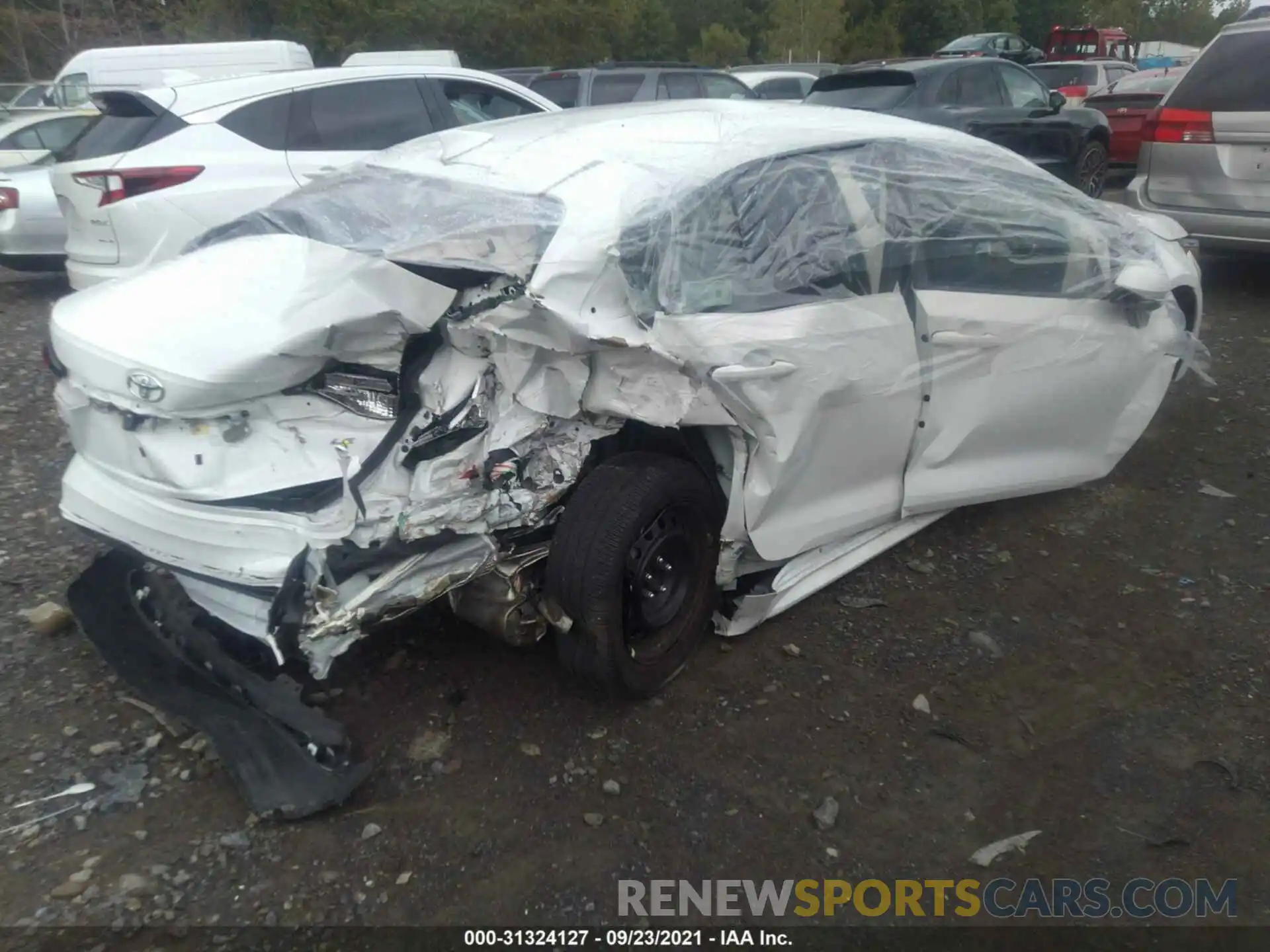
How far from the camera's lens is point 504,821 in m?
2.67

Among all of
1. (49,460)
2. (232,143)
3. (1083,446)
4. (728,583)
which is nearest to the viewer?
(728,583)

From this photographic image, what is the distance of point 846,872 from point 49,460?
14.3ft

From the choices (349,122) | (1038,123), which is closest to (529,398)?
(349,122)

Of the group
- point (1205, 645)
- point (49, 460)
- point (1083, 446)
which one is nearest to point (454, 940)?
point (1205, 645)

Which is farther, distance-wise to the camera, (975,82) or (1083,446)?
(975,82)

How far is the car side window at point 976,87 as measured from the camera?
8.84 meters

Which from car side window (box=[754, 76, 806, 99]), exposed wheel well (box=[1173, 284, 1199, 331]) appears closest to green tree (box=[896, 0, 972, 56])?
car side window (box=[754, 76, 806, 99])

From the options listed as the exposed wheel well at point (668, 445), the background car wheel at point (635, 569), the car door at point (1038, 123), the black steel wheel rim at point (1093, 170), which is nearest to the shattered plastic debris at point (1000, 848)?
the background car wheel at point (635, 569)

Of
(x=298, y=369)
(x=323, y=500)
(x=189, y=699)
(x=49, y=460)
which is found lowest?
(x=49, y=460)

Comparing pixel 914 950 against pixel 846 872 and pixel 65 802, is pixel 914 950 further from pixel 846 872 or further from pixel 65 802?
pixel 65 802

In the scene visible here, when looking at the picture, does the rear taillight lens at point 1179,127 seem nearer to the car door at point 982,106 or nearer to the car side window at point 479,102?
the car door at point 982,106

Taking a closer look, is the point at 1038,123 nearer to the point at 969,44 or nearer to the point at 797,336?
the point at 797,336

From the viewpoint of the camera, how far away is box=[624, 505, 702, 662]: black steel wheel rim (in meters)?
Result: 2.97

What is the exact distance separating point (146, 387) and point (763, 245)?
1.84 m
